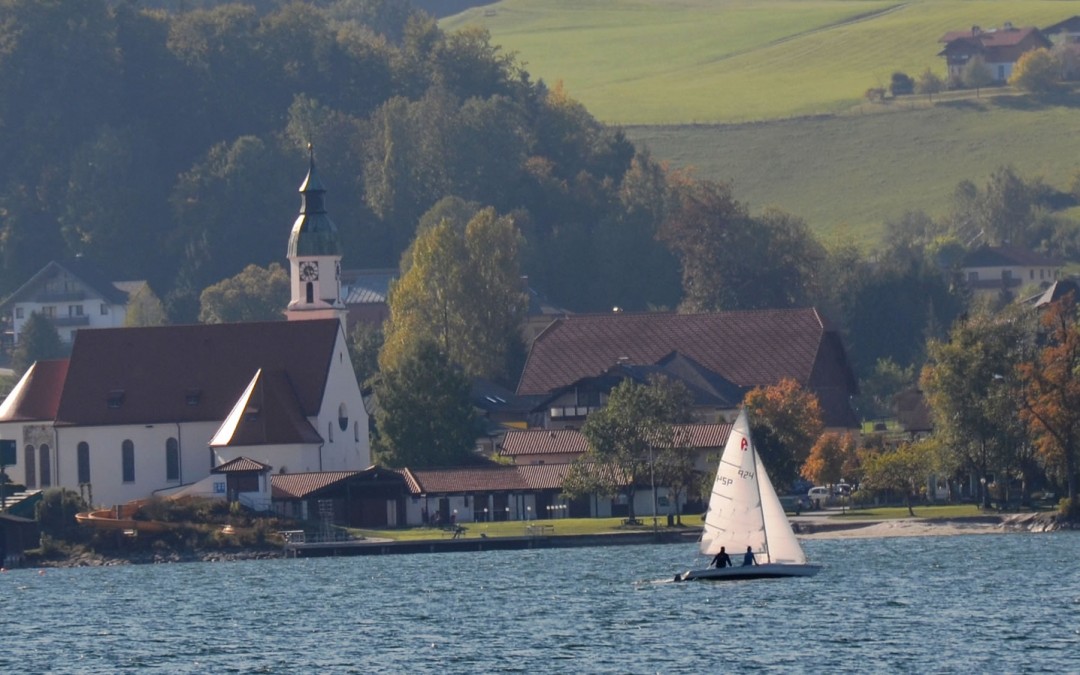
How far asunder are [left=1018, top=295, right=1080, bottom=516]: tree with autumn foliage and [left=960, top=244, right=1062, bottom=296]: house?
86680 mm

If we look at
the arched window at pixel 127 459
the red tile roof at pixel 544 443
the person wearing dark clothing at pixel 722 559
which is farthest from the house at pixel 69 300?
the person wearing dark clothing at pixel 722 559

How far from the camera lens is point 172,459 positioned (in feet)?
364

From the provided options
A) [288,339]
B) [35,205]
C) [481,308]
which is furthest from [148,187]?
[288,339]

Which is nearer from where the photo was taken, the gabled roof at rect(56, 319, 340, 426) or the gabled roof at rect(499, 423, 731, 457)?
the gabled roof at rect(499, 423, 731, 457)

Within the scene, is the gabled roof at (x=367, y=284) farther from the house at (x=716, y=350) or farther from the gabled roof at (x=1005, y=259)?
the gabled roof at (x=1005, y=259)

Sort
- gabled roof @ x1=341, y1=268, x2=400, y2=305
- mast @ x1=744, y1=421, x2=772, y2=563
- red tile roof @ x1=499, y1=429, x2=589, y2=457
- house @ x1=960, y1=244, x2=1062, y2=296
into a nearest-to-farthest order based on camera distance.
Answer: mast @ x1=744, y1=421, x2=772, y2=563 < red tile roof @ x1=499, y1=429, x2=589, y2=457 < gabled roof @ x1=341, y1=268, x2=400, y2=305 < house @ x1=960, y1=244, x2=1062, y2=296

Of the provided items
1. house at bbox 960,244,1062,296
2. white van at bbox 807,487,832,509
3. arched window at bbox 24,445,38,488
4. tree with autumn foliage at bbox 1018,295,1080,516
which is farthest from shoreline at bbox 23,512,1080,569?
house at bbox 960,244,1062,296

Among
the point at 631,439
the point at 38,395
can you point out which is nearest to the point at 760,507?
the point at 631,439

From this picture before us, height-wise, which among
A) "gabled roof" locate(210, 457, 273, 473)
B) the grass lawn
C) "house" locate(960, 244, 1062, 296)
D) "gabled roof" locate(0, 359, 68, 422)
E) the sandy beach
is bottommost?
the sandy beach

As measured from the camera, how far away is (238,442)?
106812 mm

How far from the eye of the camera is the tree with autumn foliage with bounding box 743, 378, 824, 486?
10138cm

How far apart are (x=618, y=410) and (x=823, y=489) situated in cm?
1167

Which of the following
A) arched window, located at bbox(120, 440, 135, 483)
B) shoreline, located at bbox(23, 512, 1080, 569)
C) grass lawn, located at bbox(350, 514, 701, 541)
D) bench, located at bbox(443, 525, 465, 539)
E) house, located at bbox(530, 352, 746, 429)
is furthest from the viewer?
house, located at bbox(530, 352, 746, 429)

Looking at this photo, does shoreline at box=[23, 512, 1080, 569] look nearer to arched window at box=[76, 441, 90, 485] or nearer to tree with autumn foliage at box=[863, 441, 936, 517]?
tree with autumn foliage at box=[863, 441, 936, 517]
